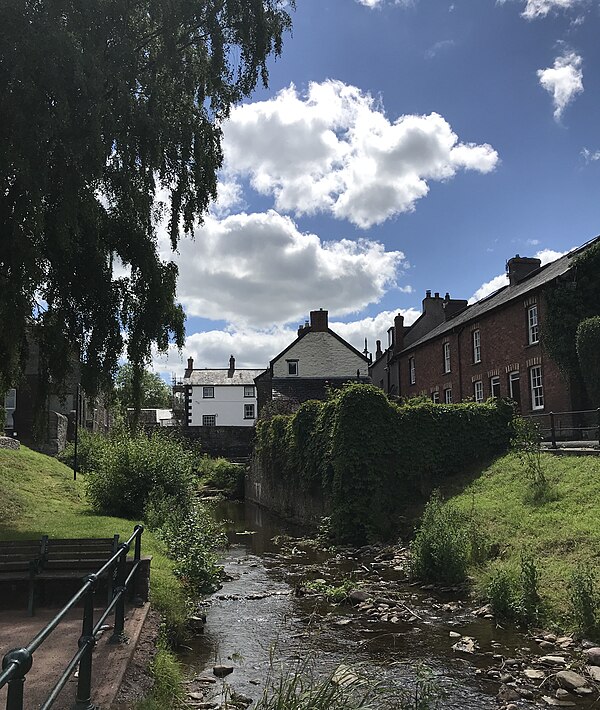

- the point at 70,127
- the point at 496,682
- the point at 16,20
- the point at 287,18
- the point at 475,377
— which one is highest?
the point at 287,18

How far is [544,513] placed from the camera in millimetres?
13352

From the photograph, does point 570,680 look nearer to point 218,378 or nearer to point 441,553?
point 441,553

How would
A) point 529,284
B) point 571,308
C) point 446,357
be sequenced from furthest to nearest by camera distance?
point 446,357
point 529,284
point 571,308

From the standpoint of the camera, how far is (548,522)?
504 inches

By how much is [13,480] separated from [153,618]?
14.3 meters

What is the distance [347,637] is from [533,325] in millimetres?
18894

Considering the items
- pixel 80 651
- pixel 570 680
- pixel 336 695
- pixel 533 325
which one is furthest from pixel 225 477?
pixel 80 651

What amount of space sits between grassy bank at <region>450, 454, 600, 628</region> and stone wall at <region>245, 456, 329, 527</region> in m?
7.01

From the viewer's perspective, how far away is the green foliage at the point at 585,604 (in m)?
8.99

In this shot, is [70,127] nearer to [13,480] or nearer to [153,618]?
[153,618]

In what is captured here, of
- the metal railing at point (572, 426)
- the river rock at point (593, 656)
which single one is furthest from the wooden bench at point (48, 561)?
the metal railing at point (572, 426)

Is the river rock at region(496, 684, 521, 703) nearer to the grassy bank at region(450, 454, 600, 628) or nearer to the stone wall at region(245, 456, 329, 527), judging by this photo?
the grassy bank at region(450, 454, 600, 628)

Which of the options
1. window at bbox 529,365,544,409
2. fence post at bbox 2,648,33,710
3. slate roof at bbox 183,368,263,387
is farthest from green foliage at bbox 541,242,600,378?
slate roof at bbox 183,368,263,387

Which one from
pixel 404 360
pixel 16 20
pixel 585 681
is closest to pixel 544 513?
pixel 585 681
